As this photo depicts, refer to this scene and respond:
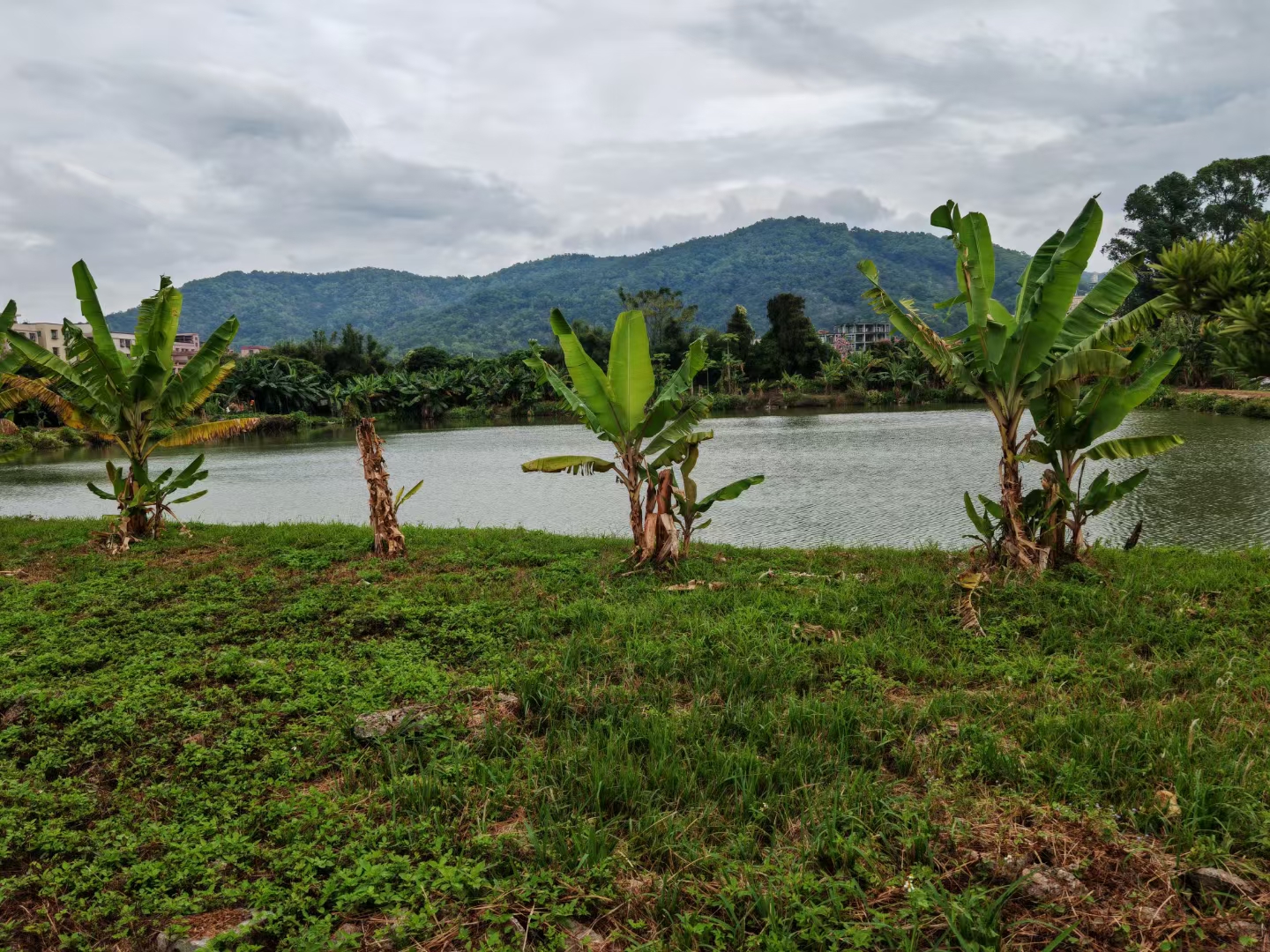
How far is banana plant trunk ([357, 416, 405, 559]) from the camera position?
844 cm

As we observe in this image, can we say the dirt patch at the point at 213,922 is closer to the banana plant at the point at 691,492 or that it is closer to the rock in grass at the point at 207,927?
the rock in grass at the point at 207,927

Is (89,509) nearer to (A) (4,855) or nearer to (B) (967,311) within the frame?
(A) (4,855)

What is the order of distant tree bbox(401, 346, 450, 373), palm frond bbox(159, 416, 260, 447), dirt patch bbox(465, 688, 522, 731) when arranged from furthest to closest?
distant tree bbox(401, 346, 450, 373) < palm frond bbox(159, 416, 260, 447) < dirt patch bbox(465, 688, 522, 731)

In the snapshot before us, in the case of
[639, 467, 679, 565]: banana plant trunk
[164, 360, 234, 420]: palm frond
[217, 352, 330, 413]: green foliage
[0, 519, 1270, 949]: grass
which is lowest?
[0, 519, 1270, 949]: grass

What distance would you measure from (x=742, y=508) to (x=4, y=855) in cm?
1191

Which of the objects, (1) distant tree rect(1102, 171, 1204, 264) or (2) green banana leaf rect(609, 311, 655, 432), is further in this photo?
(1) distant tree rect(1102, 171, 1204, 264)

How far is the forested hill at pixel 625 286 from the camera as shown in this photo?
13912cm

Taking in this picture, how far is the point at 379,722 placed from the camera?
3943 mm

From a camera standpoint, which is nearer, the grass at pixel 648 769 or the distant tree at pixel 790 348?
the grass at pixel 648 769

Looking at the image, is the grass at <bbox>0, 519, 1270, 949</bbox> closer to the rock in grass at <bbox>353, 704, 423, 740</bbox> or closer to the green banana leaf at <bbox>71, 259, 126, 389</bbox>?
the rock in grass at <bbox>353, 704, 423, 740</bbox>

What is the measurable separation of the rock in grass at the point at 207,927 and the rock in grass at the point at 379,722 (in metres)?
1.20

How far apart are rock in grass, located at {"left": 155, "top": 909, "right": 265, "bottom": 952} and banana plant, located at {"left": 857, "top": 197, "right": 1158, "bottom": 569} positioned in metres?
6.03

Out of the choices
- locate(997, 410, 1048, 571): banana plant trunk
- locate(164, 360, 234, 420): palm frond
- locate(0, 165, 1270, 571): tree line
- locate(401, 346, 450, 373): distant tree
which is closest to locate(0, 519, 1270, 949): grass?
locate(997, 410, 1048, 571): banana plant trunk

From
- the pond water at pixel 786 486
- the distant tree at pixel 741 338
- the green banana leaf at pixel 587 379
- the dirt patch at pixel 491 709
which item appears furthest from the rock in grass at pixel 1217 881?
the distant tree at pixel 741 338
